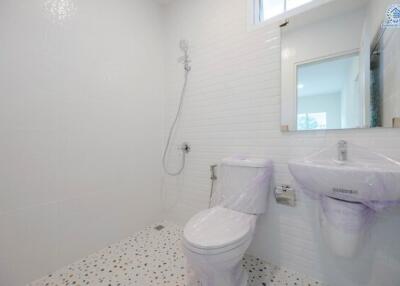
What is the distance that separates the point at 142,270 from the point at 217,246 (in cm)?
74

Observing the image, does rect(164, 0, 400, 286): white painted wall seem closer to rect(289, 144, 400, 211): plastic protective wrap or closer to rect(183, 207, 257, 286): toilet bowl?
rect(289, 144, 400, 211): plastic protective wrap

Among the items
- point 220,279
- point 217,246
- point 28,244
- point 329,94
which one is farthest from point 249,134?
point 28,244

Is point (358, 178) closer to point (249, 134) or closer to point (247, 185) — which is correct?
point (247, 185)

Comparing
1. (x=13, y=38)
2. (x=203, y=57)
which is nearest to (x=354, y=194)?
(x=203, y=57)

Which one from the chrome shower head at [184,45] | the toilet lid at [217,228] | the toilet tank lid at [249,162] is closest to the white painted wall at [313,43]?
the toilet tank lid at [249,162]

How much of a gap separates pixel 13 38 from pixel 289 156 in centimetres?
188

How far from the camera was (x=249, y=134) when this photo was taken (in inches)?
58.2

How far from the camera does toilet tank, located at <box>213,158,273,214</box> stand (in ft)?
4.25

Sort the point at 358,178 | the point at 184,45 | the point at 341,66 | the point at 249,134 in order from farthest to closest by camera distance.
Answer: the point at 184,45, the point at 249,134, the point at 341,66, the point at 358,178

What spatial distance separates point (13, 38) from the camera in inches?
45.0

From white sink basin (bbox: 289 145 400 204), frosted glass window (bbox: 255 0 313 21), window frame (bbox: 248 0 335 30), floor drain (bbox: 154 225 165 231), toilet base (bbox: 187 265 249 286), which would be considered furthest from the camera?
floor drain (bbox: 154 225 165 231)

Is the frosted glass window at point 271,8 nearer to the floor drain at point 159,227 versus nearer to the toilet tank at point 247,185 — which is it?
the toilet tank at point 247,185

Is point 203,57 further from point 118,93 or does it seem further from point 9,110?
point 9,110

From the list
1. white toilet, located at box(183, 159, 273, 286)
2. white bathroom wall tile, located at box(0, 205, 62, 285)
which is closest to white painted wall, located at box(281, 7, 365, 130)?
white toilet, located at box(183, 159, 273, 286)
